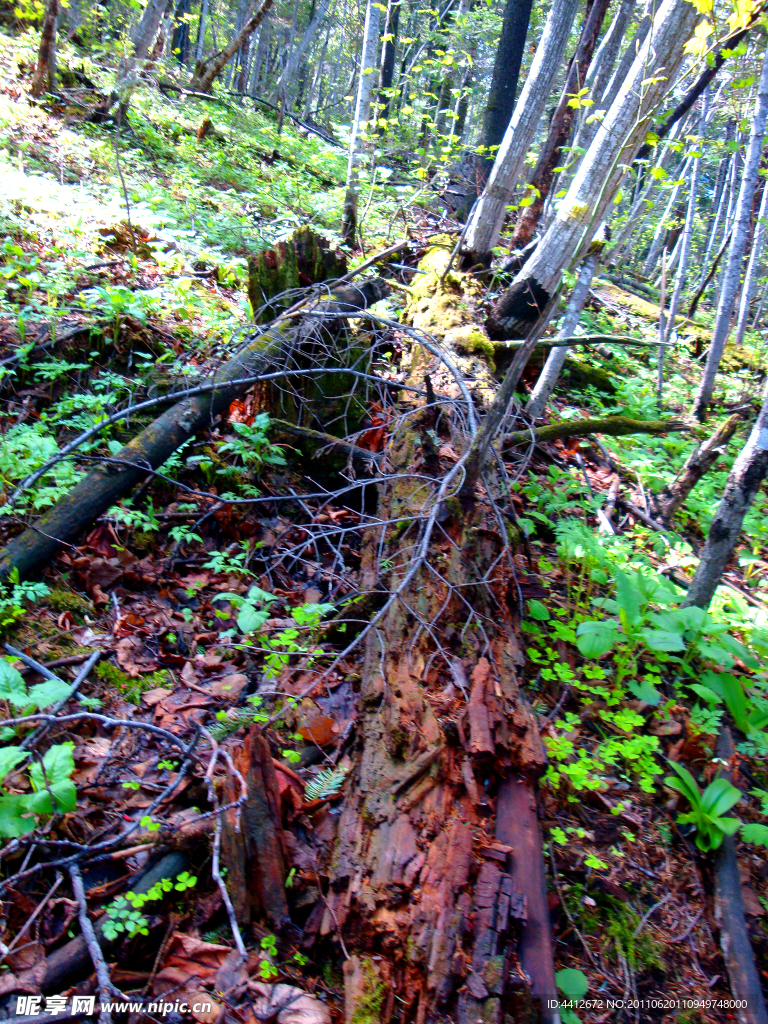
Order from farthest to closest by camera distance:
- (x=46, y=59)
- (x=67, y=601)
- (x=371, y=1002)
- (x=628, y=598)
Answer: (x=46, y=59), (x=628, y=598), (x=67, y=601), (x=371, y=1002)

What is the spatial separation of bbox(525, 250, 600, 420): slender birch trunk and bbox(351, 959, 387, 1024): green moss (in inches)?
184

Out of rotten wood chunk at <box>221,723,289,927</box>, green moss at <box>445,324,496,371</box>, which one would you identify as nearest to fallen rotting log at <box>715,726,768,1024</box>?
rotten wood chunk at <box>221,723,289,927</box>

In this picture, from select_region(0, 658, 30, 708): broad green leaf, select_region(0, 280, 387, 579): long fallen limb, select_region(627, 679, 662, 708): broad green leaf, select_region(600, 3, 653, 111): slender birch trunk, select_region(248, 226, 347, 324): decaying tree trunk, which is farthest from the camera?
select_region(600, 3, 653, 111): slender birch trunk

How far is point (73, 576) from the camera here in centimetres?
324

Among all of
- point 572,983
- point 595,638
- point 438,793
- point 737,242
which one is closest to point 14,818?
point 438,793

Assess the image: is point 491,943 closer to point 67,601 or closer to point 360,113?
point 67,601

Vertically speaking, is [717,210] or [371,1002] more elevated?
[717,210]

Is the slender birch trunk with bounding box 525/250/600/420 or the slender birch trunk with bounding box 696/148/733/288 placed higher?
the slender birch trunk with bounding box 696/148/733/288

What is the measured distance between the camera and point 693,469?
4.73 meters

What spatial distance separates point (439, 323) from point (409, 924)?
4369mm

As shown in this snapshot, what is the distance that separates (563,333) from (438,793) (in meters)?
4.89

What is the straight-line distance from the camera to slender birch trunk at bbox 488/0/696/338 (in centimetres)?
407

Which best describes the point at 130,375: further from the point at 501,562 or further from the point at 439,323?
the point at 501,562

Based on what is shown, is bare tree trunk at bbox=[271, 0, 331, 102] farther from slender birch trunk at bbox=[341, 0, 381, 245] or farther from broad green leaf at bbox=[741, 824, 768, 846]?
broad green leaf at bbox=[741, 824, 768, 846]
